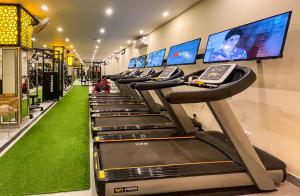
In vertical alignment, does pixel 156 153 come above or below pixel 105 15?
below

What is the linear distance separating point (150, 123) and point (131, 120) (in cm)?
50

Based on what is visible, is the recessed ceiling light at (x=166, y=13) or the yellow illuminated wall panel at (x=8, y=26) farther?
the recessed ceiling light at (x=166, y=13)

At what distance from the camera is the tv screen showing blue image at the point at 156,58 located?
709cm

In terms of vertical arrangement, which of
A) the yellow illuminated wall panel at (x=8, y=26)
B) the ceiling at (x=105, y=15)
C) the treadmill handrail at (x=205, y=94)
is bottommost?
the treadmill handrail at (x=205, y=94)

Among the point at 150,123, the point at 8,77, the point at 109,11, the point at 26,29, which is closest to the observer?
the point at 150,123

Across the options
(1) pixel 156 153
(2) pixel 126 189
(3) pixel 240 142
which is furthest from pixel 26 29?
(3) pixel 240 142

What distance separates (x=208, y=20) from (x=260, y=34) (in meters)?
2.07

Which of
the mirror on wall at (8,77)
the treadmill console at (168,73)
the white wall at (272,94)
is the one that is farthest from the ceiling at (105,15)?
the treadmill console at (168,73)

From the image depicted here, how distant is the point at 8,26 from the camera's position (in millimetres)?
5348

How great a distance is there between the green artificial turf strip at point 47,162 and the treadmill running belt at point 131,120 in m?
0.42

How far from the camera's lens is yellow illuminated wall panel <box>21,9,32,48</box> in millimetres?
5658

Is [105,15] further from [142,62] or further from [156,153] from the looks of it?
[156,153]

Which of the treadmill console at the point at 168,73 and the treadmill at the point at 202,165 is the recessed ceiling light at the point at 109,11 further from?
the treadmill at the point at 202,165

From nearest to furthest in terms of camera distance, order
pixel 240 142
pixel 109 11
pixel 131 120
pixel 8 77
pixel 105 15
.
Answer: pixel 240 142
pixel 131 120
pixel 8 77
pixel 109 11
pixel 105 15
